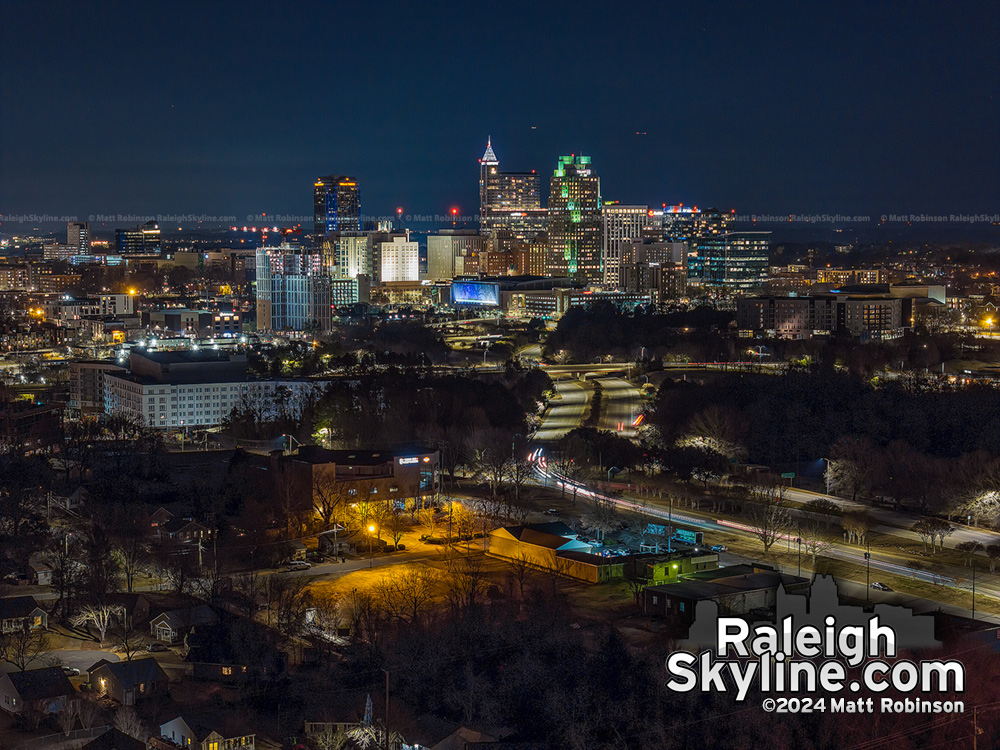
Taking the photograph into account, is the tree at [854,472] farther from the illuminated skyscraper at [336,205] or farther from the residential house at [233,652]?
the illuminated skyscraper at [336,205]

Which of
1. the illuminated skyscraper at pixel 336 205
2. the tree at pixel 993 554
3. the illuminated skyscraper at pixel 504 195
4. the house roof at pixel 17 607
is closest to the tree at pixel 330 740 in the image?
the house roof at pixel 17 607

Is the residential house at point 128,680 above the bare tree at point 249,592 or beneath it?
beneath

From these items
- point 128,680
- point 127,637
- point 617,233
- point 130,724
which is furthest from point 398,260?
point 130,724

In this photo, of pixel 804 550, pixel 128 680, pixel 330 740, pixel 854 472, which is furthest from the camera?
pixel 854 472

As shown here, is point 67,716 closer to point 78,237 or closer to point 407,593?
point 407,593

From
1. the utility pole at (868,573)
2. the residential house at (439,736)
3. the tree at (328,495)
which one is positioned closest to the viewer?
the residential house at (439,736)

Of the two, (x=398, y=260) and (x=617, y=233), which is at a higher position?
(x=617, y=233)
